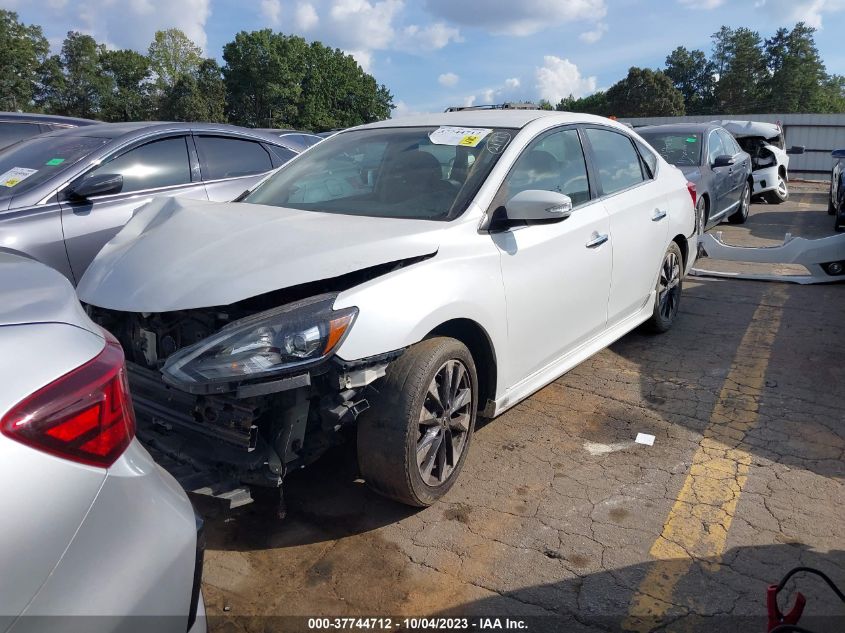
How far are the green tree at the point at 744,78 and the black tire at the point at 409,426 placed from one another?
286 feet

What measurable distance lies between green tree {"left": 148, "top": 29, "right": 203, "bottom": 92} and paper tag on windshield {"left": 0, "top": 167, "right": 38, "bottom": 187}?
8072 cm

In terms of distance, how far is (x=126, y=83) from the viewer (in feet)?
254

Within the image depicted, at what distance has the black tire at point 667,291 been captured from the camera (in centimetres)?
503

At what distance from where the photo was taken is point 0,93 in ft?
205

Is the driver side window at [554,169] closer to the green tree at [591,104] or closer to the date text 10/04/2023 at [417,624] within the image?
the date text 10/04/2023 at [417,624]

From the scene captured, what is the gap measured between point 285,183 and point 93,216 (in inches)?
61.6

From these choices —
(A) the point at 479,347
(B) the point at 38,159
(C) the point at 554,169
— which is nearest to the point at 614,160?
(C) the point at 554,169

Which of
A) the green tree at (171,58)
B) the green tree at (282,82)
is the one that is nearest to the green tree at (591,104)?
the green tree at (282,82)

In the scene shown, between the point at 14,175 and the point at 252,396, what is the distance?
139 inches

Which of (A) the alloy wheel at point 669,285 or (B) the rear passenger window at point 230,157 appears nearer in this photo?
(A) the alloy wheel at point 669,285

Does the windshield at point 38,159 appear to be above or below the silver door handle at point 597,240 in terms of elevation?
above

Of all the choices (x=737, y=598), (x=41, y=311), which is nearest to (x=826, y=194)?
(x=737, y=598)

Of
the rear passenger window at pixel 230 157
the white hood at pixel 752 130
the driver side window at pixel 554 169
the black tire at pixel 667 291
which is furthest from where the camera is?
the white hood at pixel 752 130

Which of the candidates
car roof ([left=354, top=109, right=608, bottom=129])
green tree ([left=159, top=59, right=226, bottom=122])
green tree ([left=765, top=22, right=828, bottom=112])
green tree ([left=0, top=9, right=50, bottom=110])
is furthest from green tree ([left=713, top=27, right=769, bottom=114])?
car roof ([left=354, top=109, right=608, bottom=129])
